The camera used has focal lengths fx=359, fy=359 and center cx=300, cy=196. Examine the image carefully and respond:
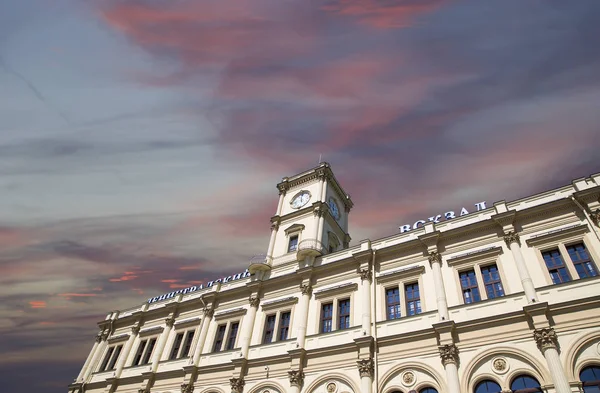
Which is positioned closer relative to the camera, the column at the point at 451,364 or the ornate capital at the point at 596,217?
the column at the point at 451,364

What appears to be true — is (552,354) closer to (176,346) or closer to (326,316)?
(326,316)

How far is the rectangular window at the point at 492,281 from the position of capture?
2288cm

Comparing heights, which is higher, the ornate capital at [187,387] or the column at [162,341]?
the column at [162,341]

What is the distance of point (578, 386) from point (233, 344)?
80.1ft

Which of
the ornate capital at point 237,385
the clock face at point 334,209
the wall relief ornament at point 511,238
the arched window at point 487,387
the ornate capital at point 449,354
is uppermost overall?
the clock face at point 334,209

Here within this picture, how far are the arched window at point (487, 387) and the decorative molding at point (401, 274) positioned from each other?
7822 mm

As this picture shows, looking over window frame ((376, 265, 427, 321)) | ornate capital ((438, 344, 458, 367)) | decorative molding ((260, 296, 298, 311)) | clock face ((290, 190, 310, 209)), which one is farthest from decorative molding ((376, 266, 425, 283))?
clock face ((290, 190, 310, 209))

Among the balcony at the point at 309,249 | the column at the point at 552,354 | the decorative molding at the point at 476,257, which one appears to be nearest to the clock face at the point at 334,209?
the balcony at the point at 309,249

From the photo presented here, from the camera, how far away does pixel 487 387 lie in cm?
2014

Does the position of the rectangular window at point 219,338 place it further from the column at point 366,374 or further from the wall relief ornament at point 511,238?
the wall relief ornament at point 511,238

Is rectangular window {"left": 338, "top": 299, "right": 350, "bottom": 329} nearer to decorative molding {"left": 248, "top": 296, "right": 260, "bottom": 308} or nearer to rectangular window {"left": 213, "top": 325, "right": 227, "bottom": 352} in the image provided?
decorative molding {"left": 248, "top": 296, "right": 260, "bottom": 308}

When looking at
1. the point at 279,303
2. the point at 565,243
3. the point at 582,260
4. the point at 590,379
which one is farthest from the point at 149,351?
the point at 582,260

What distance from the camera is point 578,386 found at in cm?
1781

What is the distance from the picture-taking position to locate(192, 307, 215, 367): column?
3177 centimetres
